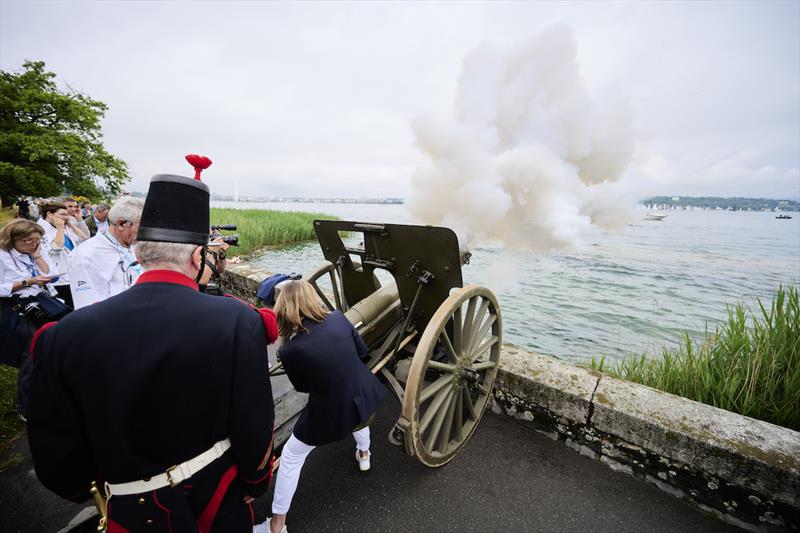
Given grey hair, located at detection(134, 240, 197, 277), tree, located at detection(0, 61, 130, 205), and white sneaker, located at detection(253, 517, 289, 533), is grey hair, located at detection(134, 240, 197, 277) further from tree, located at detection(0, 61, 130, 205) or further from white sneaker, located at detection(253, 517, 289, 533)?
tree, located at detection(0, 61, 130, 205)

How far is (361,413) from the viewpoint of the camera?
6.62 feet

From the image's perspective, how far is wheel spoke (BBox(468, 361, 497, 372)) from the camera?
2.52 m

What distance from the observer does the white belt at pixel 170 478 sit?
1.11 meters

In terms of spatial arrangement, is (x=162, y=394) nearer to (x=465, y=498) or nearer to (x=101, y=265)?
(x=465, y=498)

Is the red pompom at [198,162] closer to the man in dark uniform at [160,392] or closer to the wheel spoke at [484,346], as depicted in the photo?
the man in dark uniform at [160,392]

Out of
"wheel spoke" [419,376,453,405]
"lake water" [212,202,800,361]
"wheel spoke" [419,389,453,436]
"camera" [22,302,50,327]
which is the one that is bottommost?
"lake water" [212,202,800,361]

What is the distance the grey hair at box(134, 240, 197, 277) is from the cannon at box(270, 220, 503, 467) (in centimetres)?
130

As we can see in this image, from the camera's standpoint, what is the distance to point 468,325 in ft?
8.34

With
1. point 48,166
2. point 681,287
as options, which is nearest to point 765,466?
point 681,287

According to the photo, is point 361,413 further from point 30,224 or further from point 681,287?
point 681,287

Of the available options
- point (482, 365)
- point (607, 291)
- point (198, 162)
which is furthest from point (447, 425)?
point (607, 291)

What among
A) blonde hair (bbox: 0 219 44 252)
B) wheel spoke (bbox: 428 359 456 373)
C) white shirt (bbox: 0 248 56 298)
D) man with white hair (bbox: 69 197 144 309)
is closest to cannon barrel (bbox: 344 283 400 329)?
wheel spoke (bbox: 428 359 456 373)

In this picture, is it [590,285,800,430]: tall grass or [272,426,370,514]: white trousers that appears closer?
[272,426,370,514]: white trousers

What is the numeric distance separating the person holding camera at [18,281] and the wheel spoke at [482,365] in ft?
12.1
